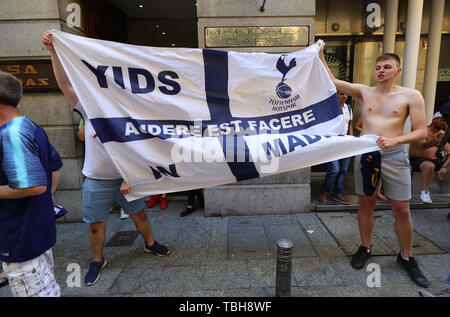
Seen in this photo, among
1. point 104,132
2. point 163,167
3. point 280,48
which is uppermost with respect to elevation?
point 280,48

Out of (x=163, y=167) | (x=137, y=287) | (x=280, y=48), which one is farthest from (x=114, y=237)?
(x=280, y=48)

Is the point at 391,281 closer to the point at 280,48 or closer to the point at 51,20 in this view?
the point at 280,48

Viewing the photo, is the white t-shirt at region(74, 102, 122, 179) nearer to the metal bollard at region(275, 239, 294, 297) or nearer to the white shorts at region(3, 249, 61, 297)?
the white shorts at region(3, 249, 61, 297)

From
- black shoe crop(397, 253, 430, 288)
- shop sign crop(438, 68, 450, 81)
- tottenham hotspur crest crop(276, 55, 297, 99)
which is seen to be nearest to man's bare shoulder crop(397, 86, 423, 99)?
tottenham hotspur crest crop(276, 55, 297, 99)

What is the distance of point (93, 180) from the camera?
3068mm

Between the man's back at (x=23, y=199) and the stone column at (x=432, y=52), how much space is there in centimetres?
699

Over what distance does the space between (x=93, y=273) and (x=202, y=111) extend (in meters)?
2.29

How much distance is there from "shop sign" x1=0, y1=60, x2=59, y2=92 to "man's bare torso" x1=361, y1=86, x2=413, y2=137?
4901 mm

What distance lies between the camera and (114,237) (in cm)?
420

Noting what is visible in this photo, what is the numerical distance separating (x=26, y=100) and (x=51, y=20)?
1424 millimetres

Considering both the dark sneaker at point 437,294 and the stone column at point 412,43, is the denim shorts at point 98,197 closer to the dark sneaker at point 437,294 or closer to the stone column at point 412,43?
Answer: the dark sneaker at point 437,294

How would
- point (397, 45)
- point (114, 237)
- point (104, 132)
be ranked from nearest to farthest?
point (104, 132) → point (114, 237) → point (397, 45)

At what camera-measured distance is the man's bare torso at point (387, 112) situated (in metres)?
2.99

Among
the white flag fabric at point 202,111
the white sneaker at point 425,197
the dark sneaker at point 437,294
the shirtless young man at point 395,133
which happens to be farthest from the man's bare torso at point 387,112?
the white sneaker at point 425,197
